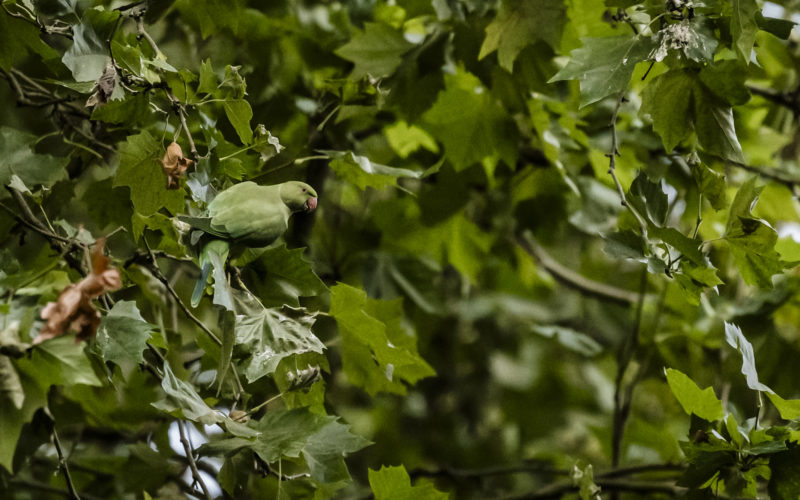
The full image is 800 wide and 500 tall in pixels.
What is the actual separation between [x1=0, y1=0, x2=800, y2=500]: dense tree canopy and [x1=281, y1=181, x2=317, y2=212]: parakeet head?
0.03 meters

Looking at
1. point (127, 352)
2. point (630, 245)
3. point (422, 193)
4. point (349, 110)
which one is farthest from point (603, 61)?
point (422, 193)

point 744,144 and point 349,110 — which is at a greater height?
point 349,110

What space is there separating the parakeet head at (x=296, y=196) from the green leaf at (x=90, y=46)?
23 cm

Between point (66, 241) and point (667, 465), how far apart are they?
0.90 m

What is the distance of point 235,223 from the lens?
758mm

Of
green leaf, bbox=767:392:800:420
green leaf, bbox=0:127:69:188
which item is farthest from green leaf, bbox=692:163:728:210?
green leaf, bbox=0:127:69:188

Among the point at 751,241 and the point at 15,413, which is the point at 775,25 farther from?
the point at 15,413

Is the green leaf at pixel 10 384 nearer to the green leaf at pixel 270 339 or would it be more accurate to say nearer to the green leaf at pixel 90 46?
the green leaf at pixel 270 339

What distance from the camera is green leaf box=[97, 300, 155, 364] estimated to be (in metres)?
0.79

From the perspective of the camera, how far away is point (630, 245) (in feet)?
2.89

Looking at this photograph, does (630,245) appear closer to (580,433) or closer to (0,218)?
(0,218)

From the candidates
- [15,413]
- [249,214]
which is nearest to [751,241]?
[249,214]

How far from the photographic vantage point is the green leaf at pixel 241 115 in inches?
33.4

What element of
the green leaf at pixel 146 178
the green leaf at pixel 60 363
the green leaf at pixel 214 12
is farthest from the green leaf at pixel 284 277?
the green leaf at pixel 214 12
